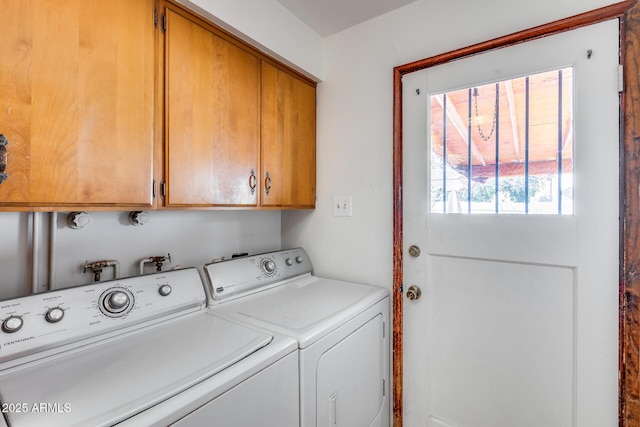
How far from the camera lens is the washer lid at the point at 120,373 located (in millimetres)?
663

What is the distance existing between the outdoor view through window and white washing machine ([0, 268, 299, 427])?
1.11m

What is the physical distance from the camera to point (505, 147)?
4.53 ft

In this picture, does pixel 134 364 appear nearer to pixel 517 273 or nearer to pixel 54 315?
pixel 54 315

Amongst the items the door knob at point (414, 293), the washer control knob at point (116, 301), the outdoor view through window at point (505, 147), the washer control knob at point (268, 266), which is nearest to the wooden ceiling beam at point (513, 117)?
the outdoor view through window at point (505, 147)

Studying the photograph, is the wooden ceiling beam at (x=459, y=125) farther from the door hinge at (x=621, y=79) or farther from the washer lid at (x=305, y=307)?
the washer lid at (x=305, y=307)

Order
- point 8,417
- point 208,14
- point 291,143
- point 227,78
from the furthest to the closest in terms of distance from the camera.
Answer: point 291,143
point 227,78
point 208,14
point 8,417

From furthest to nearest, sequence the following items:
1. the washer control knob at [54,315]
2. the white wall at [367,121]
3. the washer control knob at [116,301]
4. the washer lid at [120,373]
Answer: the white wall at [367,121] < the washer control knob at [116,301] < the washer control knob at [54,315] < the washer lid at [120,373]

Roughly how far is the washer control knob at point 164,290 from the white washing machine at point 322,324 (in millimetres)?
193

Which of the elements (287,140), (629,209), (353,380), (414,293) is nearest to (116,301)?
(353,380)

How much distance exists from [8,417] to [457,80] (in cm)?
195

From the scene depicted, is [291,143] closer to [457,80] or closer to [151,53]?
[151,53]

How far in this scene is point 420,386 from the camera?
1.59 meters

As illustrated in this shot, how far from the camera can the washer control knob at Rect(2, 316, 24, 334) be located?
2.79 ft

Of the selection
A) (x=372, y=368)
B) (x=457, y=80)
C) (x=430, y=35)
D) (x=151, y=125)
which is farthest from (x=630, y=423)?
(x=151, y=125)
